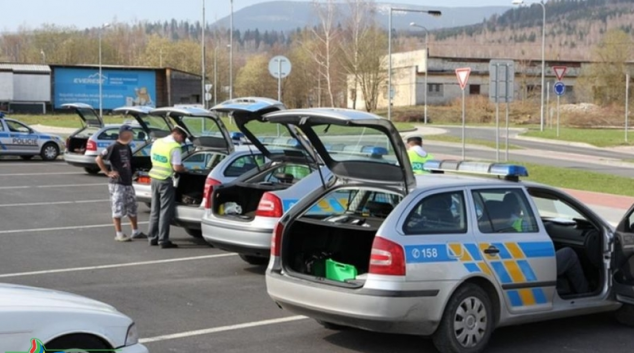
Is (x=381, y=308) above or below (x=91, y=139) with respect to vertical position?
below

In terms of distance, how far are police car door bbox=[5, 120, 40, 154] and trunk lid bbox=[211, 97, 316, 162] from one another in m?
19.1

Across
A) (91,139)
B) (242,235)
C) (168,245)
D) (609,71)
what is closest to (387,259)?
(242,235)

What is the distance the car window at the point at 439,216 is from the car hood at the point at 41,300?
2.51m

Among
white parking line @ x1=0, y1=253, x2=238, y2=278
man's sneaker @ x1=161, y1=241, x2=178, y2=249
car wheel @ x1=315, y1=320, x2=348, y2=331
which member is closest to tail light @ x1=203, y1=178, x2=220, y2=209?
white parking line @ x1=0, y1=253, x2=238, y2=278

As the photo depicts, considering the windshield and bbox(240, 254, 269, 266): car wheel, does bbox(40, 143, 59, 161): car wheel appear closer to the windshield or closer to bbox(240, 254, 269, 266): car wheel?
bbox(240, 254, 269, 266): car wheel

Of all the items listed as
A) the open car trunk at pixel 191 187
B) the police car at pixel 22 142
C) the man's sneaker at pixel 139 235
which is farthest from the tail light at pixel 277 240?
the police car at pixel 22 142

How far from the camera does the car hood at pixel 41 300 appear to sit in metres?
4.81

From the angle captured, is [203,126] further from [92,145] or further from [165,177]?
[92,145]

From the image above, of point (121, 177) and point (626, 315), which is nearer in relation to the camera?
point (626, 315)

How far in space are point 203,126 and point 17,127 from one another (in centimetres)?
1703

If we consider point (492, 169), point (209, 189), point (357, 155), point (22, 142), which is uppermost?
point (357, 155)

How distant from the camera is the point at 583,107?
73.9 m

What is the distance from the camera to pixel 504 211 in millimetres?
7254

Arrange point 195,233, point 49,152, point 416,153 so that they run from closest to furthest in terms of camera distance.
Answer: point 195,233 < point 416,153 < point 49,152
